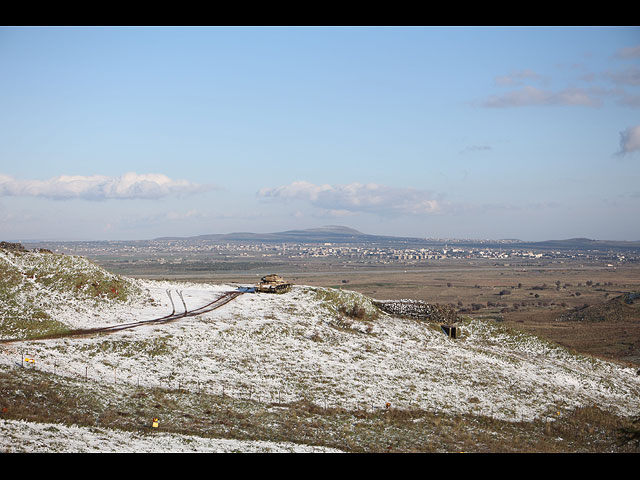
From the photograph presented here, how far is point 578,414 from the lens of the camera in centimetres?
3178

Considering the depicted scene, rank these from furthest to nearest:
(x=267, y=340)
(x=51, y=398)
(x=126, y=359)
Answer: (x=267, y=340) < (x=126, y=359) < (x=51, y=398)

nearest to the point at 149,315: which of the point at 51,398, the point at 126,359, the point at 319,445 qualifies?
the point at 126,359

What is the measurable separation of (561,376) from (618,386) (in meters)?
4.42

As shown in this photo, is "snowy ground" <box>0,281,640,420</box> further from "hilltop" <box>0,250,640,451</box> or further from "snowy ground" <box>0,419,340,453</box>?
"snowy ground" <box>0,419,340,453</box>

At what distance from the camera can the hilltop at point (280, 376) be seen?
2258 centimetres

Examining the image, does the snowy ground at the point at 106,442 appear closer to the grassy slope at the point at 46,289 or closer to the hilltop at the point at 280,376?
the hilltop at the point at 280,376

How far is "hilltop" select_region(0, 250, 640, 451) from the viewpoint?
22.6 metres

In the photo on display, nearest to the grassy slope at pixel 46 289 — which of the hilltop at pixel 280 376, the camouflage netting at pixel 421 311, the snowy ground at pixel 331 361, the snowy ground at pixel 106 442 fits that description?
the hilltop at pixel 280 376

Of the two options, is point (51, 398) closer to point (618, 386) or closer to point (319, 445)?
point (319, 445)

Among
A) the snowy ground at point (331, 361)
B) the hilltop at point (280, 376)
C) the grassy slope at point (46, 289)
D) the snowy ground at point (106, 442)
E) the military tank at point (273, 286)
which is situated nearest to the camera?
the snowy ground at point (106, 442)

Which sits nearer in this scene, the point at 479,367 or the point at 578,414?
the point at 578,414

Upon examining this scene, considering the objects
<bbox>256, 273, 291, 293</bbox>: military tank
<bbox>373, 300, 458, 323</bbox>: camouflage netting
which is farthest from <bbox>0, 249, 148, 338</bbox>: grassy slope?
<bbox>373, 300, 458, 323</bbox>: camouflage netting
